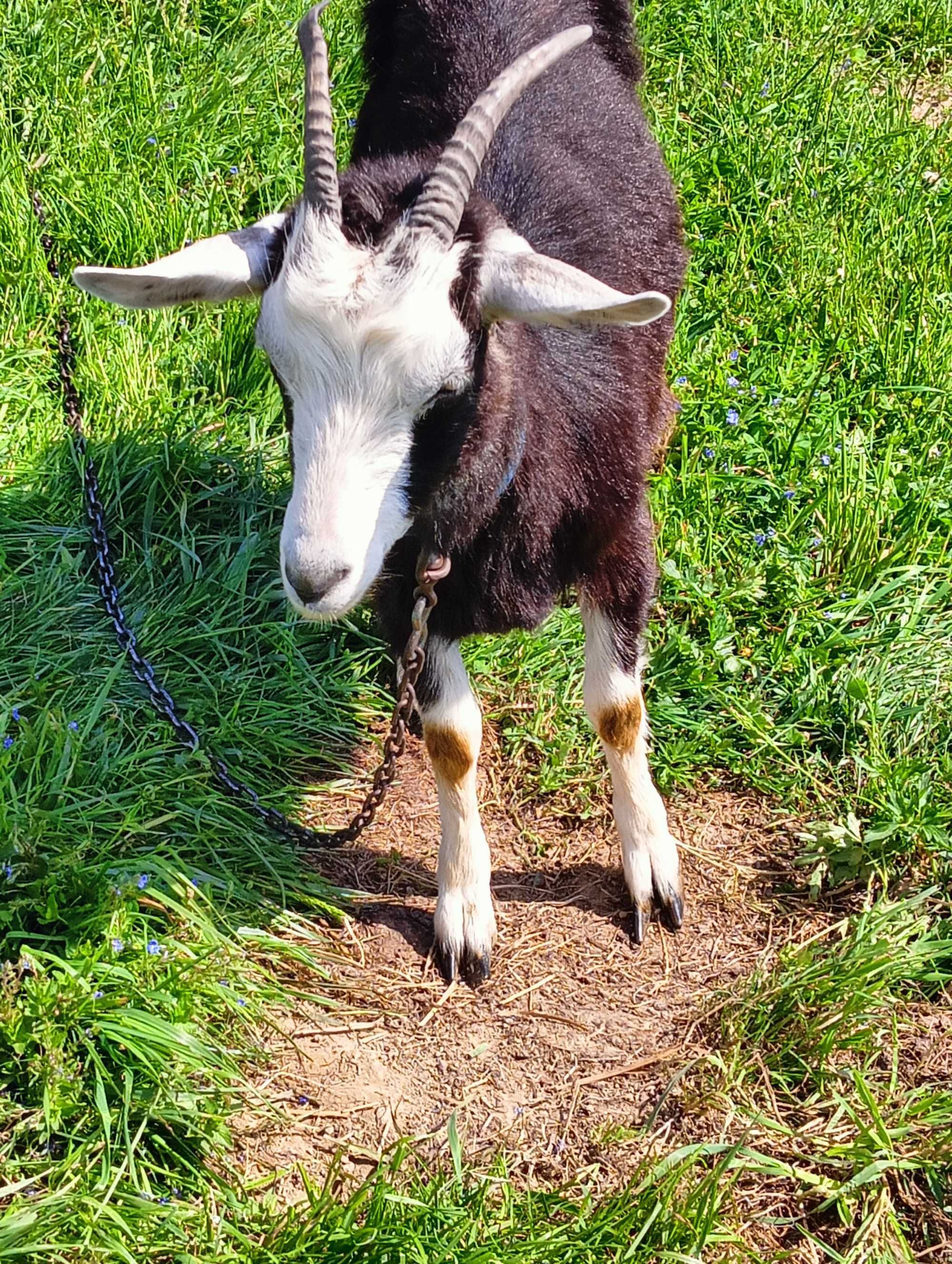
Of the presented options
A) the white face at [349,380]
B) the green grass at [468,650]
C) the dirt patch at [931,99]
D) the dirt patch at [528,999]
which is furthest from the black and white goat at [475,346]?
the dirt patch at [931,99]

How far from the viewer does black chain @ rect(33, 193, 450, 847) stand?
290 cm

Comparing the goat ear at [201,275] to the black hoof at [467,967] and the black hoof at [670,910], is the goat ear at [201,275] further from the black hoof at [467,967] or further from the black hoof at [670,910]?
the black hoof at [670,910]

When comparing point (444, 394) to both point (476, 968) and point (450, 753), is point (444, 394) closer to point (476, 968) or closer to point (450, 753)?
point (450, 753)

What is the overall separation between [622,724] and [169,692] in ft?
3.78

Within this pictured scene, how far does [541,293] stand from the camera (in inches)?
93.7

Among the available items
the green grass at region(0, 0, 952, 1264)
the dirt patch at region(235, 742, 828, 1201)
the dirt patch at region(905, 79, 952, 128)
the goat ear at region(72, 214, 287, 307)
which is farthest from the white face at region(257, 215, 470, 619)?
the dirt patch at region(905, 79, 952, 128)

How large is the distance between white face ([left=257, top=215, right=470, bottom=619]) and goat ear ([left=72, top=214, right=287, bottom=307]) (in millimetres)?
167

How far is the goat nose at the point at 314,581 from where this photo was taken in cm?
228

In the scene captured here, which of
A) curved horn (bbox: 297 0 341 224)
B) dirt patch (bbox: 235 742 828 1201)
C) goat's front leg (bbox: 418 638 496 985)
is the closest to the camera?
curved horn (bbox: 297 0 341 224)

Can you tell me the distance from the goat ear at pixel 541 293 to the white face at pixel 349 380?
0.09 metres

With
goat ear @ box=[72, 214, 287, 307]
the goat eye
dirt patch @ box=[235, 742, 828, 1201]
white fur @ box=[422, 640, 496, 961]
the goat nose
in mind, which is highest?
goat ear @ box=[72, 214, 287, 307]

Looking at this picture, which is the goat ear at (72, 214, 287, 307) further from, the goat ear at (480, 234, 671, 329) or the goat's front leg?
the goat's front leg

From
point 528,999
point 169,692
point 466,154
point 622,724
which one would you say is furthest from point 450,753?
point 466,154

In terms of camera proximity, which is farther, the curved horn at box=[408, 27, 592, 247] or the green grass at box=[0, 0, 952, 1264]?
the green grass at box=[0, 0, 952, 1264]
